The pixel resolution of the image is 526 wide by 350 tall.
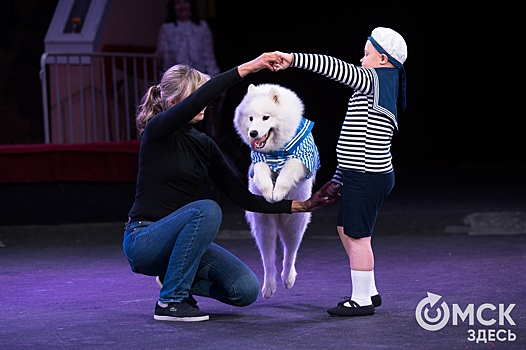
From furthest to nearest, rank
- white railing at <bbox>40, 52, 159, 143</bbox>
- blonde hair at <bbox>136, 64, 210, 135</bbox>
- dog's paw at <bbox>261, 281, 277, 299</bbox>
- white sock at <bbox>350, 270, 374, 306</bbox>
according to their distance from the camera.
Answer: white railing at <bbox>40, 52, 159, 143</bbox> → dog's paw at <bbox>261, 281, 277, 299</bbox> → blonde hair at <bbox>136, 64, 210, 135</bbox> → white sock at <bbox>350, 270, 374, 306</bbox>

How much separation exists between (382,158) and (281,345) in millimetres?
1109

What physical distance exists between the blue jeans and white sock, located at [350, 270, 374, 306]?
50 cm

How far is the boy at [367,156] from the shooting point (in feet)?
13.2

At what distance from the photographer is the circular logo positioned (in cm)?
373

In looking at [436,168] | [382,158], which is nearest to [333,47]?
[436,168]

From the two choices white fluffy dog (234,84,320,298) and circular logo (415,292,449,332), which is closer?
circular logo (415,292,449,332)

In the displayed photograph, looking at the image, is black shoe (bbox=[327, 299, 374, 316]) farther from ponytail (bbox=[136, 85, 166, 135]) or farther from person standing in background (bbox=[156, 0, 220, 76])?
person standing in background (bbox=[156, 0, 220, 76])

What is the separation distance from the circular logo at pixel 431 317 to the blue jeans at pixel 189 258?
32.1 inches

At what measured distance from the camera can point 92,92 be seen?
A: 7.82 m

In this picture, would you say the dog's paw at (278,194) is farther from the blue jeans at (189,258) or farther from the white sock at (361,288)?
the white sock at (361,288)

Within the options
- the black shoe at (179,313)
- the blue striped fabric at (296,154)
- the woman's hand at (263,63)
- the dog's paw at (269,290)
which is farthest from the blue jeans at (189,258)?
the woman's hand at (263,63)

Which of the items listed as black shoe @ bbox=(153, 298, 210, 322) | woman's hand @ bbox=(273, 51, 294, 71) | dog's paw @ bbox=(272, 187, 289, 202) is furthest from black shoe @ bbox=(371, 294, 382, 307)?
woman's hand @ bbox=(273, 51, 294, 71)

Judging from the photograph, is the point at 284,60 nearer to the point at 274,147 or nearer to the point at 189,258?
Answer: the point at 274,147

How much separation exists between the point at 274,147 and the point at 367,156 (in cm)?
52
